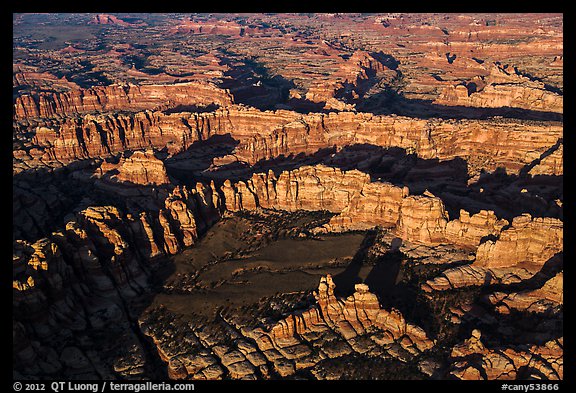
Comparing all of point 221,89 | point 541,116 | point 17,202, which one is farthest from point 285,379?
point 221,89

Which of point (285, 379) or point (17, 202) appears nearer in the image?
point (285, 379)

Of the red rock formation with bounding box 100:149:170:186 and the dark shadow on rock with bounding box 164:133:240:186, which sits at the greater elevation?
the red rock formation with bounding box 100:149:170:186

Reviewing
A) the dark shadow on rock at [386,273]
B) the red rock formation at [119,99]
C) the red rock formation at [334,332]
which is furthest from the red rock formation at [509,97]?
the red rock formation at [334,332]

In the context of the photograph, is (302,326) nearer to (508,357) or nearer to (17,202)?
(508,357)

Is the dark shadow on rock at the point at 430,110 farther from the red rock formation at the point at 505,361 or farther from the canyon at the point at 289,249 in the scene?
the red rock formation at the point at 505,361

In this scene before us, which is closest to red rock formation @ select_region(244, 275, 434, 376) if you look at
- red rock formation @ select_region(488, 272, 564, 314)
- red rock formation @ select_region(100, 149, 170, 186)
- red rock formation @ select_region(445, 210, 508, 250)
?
red rock formation @ select_region(488, 272, 564, 314)

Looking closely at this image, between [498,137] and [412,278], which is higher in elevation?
[498,137]

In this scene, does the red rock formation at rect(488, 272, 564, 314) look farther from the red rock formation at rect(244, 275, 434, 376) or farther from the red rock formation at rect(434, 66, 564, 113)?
the red rock formation at rect(434, 66, 564, 113)

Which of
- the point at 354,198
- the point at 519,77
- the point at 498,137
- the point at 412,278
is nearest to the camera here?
the point at 412,278

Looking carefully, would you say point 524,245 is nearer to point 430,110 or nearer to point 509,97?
point 430,110
